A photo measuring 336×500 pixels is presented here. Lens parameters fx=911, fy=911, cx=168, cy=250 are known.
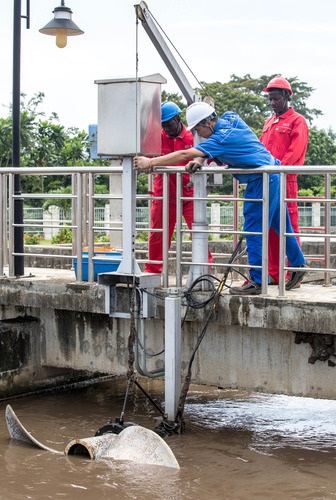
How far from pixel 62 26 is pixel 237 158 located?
3.84 metres

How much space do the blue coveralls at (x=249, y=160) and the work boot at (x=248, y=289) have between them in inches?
3.6

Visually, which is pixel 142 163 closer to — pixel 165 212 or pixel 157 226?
pixel 165 212

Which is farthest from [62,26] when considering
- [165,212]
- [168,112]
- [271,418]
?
[271,418]

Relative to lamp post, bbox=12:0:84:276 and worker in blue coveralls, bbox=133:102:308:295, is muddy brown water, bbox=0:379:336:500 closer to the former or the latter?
worker in blue coveralls, bbox=133:102:308:295

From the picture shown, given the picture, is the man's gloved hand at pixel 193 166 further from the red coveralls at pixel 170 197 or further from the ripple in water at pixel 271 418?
the ripple in water at pixel 271 418

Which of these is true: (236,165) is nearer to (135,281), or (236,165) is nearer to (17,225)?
(135,281)

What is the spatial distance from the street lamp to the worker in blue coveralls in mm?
3371

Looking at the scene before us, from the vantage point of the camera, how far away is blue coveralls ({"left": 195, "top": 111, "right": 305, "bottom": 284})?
777cm

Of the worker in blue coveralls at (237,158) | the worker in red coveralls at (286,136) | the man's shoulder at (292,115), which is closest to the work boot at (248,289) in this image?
the worker in blue coveralls at (237,158)

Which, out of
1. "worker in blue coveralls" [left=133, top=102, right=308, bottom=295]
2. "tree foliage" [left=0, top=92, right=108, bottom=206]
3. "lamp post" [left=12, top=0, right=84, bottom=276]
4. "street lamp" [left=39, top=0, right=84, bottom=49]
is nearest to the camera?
"worker in blue coveralls" [left=133, top=102, right=308, bottom=295]

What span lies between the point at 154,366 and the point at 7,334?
1713mm

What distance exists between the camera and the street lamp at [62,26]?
10.7 m

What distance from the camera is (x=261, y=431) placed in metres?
8.70

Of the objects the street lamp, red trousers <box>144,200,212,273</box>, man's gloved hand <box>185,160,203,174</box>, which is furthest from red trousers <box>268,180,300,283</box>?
the street lamp
